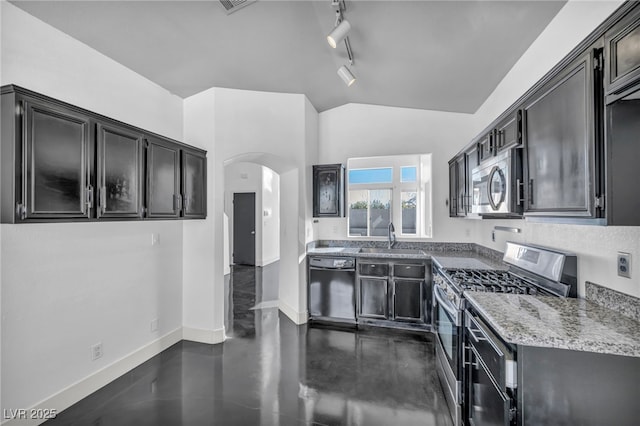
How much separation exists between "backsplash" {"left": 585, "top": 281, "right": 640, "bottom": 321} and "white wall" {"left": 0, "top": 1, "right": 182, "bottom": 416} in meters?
3.62

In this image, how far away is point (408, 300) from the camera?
12.3ft

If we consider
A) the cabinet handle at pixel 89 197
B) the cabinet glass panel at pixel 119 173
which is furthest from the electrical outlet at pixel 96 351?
the cabinet handle at pixel 89 197

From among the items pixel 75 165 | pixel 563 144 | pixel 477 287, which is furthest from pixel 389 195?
pixel 75 165

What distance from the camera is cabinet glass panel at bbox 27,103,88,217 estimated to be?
179 centimetres

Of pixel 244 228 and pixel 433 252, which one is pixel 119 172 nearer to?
pixel 433 252

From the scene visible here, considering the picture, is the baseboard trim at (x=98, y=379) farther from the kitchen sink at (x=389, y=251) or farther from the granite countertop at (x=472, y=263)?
the granite countertop at (x=472, y=263)

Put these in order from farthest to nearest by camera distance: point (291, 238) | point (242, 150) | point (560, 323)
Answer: point (291, 238) < point (242, 150) < point (560, 323)

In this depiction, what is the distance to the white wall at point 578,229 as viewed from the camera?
61.0 inches

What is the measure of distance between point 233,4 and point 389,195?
3.31m

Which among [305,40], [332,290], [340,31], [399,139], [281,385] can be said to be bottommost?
[281,385]

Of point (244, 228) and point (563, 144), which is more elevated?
point (563, 144)

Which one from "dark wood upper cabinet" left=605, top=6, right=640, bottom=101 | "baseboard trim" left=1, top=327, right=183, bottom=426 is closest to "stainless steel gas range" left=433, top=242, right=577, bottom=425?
"dark wood upper cabinet" left=605, top=6, right=640, bottom=101

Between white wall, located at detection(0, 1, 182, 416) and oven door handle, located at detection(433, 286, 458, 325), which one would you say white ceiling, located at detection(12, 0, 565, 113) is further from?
oven door handle, located at detection(433, 286, 458, 325)

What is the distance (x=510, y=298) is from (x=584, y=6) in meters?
1.82
